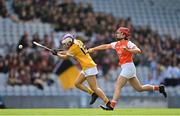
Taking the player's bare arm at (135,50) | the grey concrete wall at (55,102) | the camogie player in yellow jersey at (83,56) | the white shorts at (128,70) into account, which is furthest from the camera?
the grey concrete wall at (55,102)

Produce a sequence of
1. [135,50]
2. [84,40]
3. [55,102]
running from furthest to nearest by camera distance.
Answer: [84,40] → [55,102] → [135,50]

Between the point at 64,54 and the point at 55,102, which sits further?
the point at 55,102

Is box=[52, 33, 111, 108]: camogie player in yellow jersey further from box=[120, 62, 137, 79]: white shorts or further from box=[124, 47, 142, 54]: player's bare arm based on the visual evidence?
box=[124, 47, 142, 54]: player's bare arm

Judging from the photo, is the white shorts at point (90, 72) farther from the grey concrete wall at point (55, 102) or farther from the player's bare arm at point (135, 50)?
the grey concrete wall at point (55, 102)

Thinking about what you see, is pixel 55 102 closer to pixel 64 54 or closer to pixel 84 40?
pixel 84 40

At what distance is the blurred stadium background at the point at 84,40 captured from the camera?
2861cm

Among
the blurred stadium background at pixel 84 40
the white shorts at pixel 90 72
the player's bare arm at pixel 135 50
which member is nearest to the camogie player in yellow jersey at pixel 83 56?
the white shorts at pixel 90 72

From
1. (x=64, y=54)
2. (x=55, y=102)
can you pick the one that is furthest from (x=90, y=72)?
(x=55, y=102)

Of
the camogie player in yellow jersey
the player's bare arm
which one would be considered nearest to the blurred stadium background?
the camogie player in yellow jersey

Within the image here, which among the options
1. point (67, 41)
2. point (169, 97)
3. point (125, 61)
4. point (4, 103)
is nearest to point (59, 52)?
point (67, 41)

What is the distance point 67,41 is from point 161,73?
39.5ft

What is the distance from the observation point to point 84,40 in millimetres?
31469

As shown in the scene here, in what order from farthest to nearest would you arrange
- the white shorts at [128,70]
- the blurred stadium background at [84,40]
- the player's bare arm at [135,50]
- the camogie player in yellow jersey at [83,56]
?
the blurred stadium background at [84,40] → the camogie player in yellow jersey at [83,56] → the white shorts at [128,70] → the player's bare arm at [135,50]

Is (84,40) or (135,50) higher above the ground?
(135,50)
